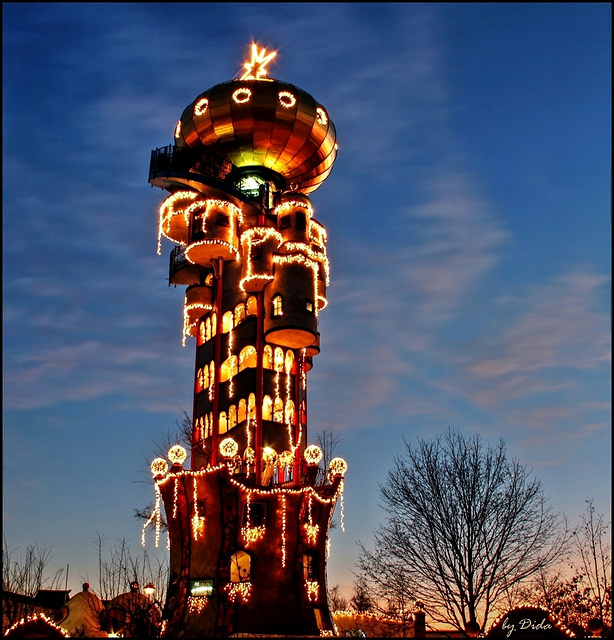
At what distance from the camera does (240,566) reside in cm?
3975

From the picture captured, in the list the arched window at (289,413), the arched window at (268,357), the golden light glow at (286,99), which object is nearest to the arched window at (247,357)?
the arched window at (268,357)

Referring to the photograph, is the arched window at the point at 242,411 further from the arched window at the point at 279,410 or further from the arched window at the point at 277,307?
the arched window at the point at 277,307

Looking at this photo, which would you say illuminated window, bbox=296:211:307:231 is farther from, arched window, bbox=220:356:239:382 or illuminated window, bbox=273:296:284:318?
arched window, bbox=220:356:239:382

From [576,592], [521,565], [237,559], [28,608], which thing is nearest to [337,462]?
[237,559]

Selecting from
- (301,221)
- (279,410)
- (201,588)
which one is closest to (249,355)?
(279,410)

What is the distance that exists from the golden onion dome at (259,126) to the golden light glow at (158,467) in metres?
Answer: 20.9

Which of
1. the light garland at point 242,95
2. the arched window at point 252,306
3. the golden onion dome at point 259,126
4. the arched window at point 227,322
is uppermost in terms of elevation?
the light garland at point 242,95

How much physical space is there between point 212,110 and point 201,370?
668 inches

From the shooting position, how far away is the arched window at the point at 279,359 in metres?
45.7

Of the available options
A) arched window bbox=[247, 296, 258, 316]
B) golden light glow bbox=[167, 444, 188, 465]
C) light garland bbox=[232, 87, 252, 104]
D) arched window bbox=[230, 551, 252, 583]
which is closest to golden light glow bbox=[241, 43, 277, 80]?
light garland bbox=[232, 87, 252, 104]

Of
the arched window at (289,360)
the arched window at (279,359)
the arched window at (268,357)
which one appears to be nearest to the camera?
the arched window at (268,357)

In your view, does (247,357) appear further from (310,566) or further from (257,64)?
(257,64)

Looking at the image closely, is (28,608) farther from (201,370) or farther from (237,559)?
(201,370)

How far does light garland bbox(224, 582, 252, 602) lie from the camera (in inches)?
1469
